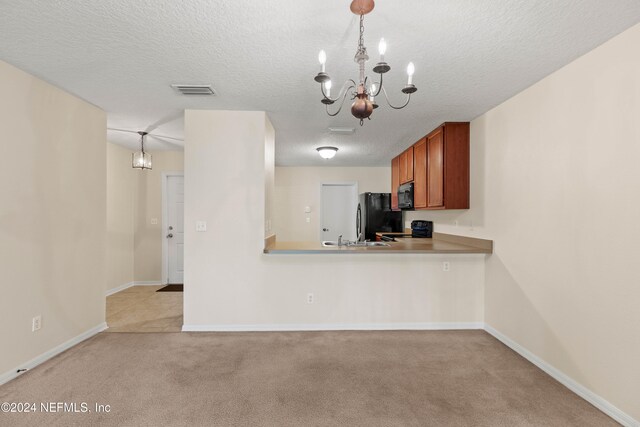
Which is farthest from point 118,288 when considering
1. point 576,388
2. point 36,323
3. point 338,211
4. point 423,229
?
point 576,388

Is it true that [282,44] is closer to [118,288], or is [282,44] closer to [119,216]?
[119,216]

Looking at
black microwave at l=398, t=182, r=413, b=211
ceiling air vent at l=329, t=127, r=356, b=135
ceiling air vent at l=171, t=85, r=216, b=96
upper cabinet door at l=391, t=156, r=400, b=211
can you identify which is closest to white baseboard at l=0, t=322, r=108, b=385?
ceiling air vent at l=171, t=85, r=216, b=96

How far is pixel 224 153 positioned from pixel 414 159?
2772 millimetres

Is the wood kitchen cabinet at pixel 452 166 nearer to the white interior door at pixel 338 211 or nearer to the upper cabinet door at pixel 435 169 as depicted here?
the upper cabinet door at pixel 435 169

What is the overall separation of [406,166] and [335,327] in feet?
9.33

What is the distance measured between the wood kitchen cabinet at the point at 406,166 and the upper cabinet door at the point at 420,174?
173 mm

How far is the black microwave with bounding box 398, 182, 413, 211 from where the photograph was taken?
15.2 feet

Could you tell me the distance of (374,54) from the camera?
2148mm

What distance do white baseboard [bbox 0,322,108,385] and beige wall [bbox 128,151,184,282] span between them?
2058mm

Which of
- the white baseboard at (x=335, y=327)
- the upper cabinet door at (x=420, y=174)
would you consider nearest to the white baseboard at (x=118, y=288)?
the white baseboard at (x=335, y=327)

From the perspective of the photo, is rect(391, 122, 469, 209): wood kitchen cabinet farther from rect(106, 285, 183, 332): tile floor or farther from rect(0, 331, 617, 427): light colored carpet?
rect(106, 285, 183, 332): tile floor

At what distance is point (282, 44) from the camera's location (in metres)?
2.02

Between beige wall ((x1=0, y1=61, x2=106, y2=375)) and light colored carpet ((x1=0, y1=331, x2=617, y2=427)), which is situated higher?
beige wall ((x1=0, y1=61, x2=106, y2=375))

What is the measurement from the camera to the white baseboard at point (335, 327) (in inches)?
131
